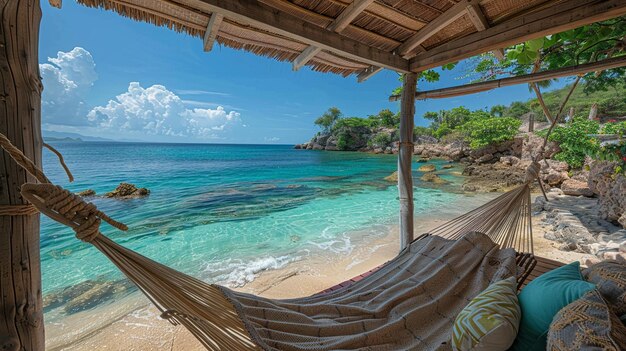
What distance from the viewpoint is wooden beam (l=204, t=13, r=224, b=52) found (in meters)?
1.13

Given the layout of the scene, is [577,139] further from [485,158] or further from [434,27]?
[485,158]

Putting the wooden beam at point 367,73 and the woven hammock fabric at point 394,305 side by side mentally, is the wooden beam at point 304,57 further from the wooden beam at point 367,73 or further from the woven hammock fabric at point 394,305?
the woven hammock fabric at point 394,305

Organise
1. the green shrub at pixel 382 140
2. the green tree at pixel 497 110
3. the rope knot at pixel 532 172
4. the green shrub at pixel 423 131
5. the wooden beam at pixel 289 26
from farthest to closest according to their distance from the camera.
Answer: the green shrub at pixel 382 140 < the green shrub at pixel 423 131 < the green tree at pixel 497 110 < the rope knot at pixel 532 172 < the wooden beam at pixel 289 26

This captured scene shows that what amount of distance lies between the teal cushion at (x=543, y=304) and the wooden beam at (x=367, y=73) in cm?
148

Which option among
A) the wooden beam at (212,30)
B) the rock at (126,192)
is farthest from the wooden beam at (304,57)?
the rock at (126,192)

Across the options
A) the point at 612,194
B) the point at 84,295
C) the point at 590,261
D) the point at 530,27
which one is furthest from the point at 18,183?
the point at 612,194

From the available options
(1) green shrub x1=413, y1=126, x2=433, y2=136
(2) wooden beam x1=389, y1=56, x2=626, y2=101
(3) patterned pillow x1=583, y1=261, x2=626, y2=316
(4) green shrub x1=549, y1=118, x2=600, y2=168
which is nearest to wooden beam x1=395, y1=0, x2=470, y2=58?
(2) wooden beam x1=389, y1=56, x2=626, y2=101

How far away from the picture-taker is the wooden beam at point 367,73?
5.88ft

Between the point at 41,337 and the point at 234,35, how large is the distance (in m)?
1.38

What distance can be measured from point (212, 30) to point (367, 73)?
1116mm

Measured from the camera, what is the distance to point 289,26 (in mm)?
1210

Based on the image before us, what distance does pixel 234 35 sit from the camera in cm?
133

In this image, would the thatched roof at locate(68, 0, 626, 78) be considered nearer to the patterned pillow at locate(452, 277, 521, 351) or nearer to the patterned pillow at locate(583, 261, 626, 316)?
the patterned pillow at locate(583, 261, 626, 316)

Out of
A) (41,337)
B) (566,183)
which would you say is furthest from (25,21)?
(566,183)
